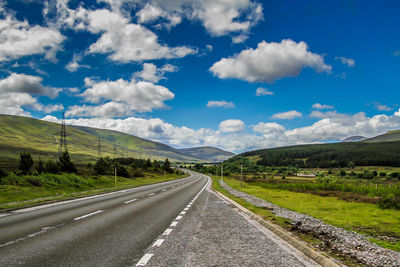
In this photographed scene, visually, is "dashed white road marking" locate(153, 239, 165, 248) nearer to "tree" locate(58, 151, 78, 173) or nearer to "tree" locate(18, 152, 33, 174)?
"tree" locate(58, 151, 78, 173)

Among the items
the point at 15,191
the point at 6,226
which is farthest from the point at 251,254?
the point at 15,191

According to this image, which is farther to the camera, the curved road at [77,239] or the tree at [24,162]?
the tree at [24,162]

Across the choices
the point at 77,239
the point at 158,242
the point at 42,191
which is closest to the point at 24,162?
the point at 42,191

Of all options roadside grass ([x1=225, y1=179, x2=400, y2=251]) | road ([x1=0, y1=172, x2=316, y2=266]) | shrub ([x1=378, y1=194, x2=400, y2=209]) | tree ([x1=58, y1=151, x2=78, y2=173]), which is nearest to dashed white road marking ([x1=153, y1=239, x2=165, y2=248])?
road ([x1=0, y1=172, x2=316, y2=266])

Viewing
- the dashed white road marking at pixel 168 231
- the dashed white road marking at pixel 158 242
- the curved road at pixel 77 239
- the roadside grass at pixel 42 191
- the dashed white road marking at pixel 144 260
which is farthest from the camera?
the roadside grass at pixel 42 191

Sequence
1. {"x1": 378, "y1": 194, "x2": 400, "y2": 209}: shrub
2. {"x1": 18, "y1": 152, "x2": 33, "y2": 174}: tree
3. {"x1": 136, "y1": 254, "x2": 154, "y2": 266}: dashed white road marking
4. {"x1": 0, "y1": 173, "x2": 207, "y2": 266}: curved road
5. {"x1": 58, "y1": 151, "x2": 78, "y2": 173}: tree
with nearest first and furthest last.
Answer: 1. {"x1": 136, "y1": 254, "x2": 154, "y2": 266}: dashed white road marking
2. {"x1": 0, "y1": 173, "x2": 207, "y2": 266}: curved road
3. {"x1": 378, "y1": 194, "x2": 400, "y2": 209}: shrub
4. {"x1": 18, "y1": 152, "x2": 33, "y2": 174}: tree
5. {"x1": 58, "y1": 151, "x2": 78, "y2": 173}: tree

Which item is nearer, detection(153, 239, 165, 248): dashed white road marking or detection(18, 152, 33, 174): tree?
detection(153, 239, 165, 248): dashed white road marking

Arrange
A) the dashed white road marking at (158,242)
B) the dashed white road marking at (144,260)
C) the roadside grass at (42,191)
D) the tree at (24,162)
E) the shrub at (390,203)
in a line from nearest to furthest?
the dashed white road marking at (144,260)
the dashed white road marking at (158,242)
the roadside grass at (42,191)
the shrub at (390,203)
the tree at (24,162)

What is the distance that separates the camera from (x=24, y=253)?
6.04 metres

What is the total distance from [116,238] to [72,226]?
2675 mm

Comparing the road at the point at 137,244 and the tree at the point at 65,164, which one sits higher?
the tree at the point at 65,164

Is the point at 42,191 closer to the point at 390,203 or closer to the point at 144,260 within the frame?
the point at 144,260

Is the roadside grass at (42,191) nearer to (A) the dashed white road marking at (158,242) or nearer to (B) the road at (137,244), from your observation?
(B) the road at (137,244)

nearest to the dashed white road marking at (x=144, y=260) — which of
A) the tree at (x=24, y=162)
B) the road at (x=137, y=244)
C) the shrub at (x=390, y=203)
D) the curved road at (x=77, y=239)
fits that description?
the road at (x=137, y=244)
